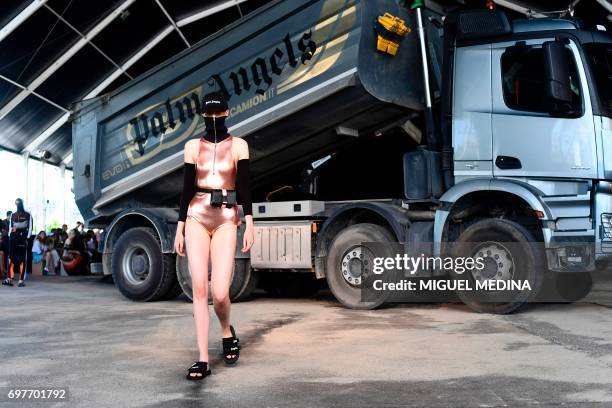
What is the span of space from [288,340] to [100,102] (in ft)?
17.9

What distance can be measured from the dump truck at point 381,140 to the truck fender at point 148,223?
0.02 metres

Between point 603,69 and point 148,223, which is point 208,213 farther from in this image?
point 148,223

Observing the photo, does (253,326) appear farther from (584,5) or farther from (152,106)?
(584,5)

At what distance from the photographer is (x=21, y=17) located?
1741 cm

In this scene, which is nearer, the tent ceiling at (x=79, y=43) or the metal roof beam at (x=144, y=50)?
the tent ceiling at (x=79, y=43)

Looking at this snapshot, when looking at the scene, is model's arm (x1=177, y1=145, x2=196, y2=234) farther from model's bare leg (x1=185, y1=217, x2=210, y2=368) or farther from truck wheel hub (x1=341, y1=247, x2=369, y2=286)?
truck wheel hub (x1=341, y1=247, x2=369, y2=286)

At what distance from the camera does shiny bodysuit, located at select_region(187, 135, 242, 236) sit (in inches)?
197

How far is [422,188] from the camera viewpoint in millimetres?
8117

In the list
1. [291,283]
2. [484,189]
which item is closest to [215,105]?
[484,189]

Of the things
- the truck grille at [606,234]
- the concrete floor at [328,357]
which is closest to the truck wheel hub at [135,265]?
the concrete floor at [328,357]

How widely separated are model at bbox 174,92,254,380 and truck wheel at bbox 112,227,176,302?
4.65 m

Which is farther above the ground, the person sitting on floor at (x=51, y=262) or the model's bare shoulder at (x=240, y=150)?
the model's bare shoulder at (x=240, y=150)

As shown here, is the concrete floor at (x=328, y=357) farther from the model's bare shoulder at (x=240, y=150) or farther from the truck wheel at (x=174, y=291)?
the model's bare shoulder at (x=240, y=150)

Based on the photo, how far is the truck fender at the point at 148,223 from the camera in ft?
31.5
